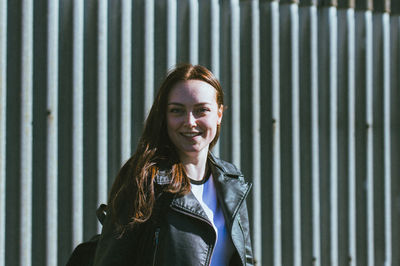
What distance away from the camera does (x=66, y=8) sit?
3.27 metres

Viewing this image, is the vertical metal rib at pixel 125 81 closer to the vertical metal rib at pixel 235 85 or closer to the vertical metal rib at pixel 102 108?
the vertical metal rib at pixel 102 108

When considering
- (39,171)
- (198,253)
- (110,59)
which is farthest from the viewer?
(110,59)

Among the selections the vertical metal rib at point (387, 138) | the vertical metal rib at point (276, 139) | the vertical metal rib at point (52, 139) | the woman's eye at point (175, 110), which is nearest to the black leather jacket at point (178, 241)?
the woman's eye at point (175, 110)

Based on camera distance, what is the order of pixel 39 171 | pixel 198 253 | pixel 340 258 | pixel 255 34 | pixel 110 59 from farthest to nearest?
pixel 340 258 → pixel 255 34 → pixel 110 59 → pixel 39 171 → pixel 198 253

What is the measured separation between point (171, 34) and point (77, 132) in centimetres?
88

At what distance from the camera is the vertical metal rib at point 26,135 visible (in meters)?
3.14

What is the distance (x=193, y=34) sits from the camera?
362cm

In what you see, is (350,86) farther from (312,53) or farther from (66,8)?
(66,8)

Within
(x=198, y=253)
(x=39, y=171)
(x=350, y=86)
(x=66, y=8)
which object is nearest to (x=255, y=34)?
(x=350, y=86)

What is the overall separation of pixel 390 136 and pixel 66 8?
2.65m

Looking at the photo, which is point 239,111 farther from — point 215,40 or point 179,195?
point 179,195

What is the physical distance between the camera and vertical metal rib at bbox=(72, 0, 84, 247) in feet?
10.6

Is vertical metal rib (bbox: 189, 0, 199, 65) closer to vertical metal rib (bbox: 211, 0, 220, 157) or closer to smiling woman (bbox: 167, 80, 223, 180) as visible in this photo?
vertical metal rib (bbox: 211, 0, 220, 157)

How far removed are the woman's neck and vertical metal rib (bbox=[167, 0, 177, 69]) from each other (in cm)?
134
